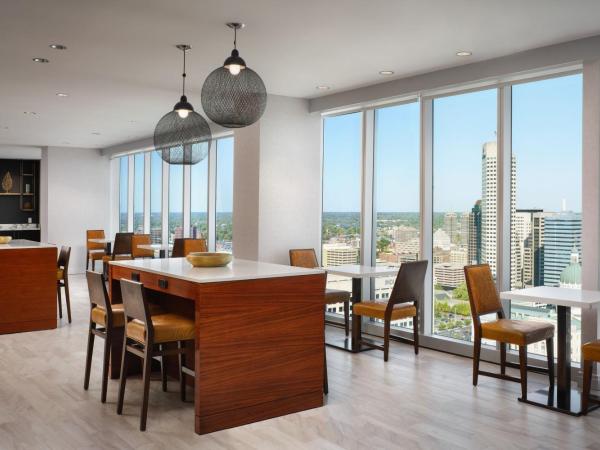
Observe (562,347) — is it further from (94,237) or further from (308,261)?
(94,237)

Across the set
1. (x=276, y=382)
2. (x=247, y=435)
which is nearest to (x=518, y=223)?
(x=276, y=382)

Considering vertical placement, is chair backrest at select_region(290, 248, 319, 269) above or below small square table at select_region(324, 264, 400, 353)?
above

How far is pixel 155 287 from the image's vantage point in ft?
12.8

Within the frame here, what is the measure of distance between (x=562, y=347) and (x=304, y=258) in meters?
3.15

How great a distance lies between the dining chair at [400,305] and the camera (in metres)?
5.21

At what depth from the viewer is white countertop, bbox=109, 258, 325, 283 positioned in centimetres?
351

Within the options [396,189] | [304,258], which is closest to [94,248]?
[304,258]

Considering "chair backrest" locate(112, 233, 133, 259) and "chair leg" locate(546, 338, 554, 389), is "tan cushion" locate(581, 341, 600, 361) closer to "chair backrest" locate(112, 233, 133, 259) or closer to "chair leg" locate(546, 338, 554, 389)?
"chair leg" locate(546, 338, 554, 389)

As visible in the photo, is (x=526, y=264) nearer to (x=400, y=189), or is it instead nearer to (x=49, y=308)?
(x=400, y=189)

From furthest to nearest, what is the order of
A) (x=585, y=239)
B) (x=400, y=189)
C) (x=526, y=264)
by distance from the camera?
(x=400, y=189)
(x=526, y=264)
(x=585, y=239)

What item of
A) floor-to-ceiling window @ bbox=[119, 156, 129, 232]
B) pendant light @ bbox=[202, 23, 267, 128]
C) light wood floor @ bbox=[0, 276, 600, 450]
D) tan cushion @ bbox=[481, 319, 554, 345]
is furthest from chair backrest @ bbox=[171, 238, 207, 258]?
floor-to-ceiling window @ bbox=[119, 156, 129, 232]

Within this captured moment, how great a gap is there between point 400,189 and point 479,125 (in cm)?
116

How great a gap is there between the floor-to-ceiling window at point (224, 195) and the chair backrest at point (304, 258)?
242 centimetres

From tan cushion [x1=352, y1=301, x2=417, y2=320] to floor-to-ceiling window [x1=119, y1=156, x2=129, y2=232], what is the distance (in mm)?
8062
